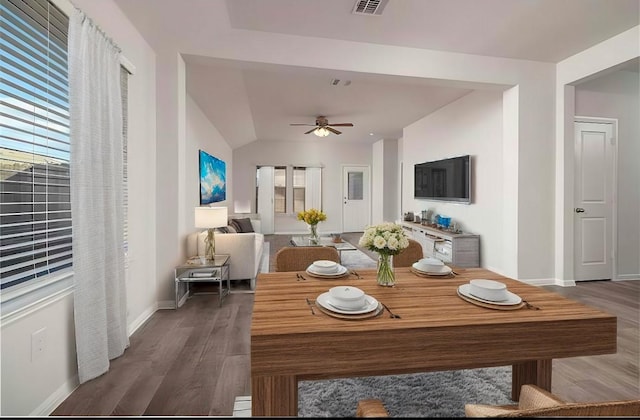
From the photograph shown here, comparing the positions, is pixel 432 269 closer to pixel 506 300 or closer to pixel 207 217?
pixel 506 300

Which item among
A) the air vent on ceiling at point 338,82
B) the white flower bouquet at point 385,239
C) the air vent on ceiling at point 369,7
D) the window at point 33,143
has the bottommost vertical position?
the white flower bouquet at point 385,239

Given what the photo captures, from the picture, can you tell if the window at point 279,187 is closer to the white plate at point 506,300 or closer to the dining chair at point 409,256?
the dining chair at point 409,256

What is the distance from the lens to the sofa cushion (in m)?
6.09

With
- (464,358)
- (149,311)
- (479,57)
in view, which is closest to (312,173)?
(479,57)

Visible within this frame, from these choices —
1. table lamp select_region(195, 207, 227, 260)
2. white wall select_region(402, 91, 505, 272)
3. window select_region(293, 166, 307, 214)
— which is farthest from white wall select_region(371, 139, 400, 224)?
table lamp select_region(195, 207, 227, 260)

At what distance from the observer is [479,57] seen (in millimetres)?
3705

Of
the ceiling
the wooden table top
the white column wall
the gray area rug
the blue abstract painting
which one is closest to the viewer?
the wooden table top

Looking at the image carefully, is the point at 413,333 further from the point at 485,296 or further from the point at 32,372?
the point at 32,372

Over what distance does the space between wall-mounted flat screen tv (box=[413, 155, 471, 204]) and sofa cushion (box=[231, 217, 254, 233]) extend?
3.52 meters

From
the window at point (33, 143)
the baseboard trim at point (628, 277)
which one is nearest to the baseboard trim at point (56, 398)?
the window at point (33, 143)

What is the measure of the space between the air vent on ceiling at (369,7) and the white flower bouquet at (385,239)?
2.10m

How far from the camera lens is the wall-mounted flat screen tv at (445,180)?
4809mm

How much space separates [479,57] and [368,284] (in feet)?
11.2

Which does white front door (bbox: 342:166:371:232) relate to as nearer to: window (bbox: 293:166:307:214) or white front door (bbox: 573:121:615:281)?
window (bbox: 293:166:307:214)
